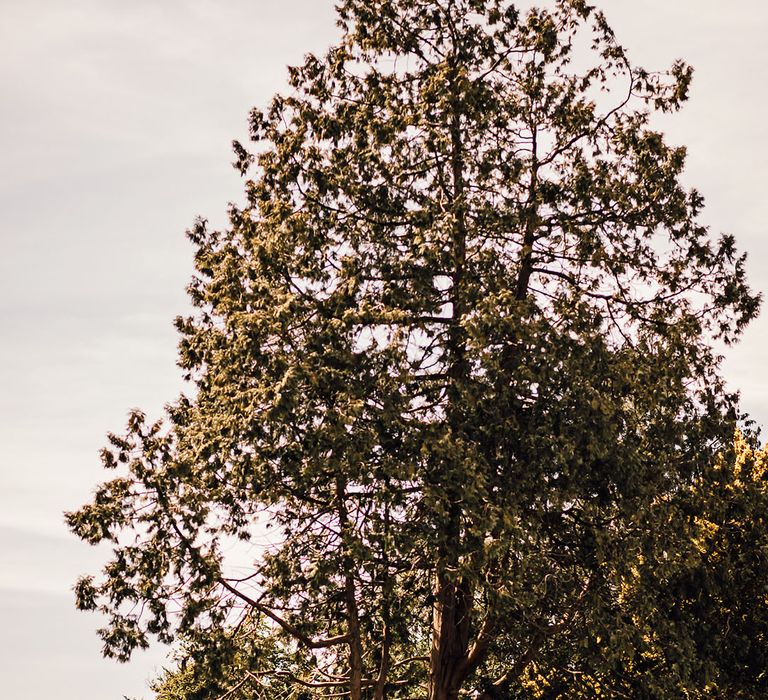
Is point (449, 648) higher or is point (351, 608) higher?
A: point (351, 608)

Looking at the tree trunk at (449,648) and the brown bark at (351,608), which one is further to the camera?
the tree trunk at (449,648)

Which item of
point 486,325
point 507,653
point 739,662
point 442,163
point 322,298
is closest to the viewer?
point 486,325

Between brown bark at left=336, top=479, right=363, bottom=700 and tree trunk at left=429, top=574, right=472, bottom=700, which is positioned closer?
brown bark at left=336, top=479, right=363, bottom=700

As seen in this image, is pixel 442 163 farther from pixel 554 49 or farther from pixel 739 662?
pixel 739 662

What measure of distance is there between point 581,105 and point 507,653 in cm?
977

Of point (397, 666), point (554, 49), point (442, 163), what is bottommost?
point (397, 666)

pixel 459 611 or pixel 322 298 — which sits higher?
pixel 322 298

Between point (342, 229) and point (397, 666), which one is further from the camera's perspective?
point (397, 666)

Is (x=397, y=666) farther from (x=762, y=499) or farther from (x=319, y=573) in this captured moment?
(x=762, y=499)

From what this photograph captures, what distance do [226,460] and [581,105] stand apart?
8.38 m

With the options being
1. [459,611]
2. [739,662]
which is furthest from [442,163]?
[739,662]

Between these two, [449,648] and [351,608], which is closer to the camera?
[351,608]

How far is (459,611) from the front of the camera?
15953mm

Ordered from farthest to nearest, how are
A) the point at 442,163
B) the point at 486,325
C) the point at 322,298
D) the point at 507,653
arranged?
1. the point at 507,653
2. the point at 442,163
3. the point at 322,298
4. the point at 486,325
